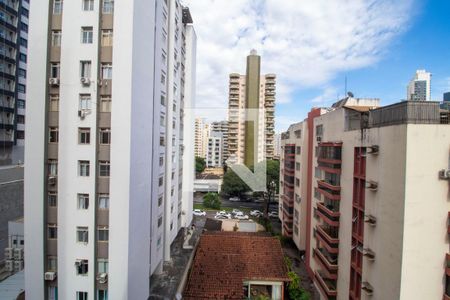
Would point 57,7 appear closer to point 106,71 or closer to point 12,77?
point 106,71

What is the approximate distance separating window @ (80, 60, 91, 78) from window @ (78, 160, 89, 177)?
2785 mm

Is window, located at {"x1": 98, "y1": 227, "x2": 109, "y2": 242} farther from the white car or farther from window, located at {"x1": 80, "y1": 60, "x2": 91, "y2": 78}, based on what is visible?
the white car

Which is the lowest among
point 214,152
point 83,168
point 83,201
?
point 83,201

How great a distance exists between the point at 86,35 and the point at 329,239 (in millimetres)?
12801

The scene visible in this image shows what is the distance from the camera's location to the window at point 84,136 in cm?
740

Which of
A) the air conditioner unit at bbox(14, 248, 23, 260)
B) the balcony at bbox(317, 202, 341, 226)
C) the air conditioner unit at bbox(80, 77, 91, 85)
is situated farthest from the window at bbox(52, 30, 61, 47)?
the balcony at bbox(317, 202, 341, 226)

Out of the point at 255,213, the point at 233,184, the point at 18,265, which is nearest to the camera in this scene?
the point at 18,265

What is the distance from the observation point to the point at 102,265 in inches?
295

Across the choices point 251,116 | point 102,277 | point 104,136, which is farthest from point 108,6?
point 251,116

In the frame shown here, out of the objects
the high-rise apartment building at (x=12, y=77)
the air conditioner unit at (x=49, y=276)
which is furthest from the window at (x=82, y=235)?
the high-rise apartment building at (x=12, y=77)

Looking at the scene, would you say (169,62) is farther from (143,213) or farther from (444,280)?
(444,280)

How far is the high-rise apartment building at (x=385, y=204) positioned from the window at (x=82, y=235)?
9425mm

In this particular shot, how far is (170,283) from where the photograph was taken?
413 inches

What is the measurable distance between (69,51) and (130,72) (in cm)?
212
